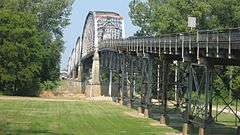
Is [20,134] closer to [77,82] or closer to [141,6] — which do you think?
[141,6]

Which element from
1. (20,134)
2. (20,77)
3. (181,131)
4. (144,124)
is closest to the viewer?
(20,134)

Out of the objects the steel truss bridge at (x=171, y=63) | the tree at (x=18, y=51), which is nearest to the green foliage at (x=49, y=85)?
the steel truss bridge at (x=171, y=63)

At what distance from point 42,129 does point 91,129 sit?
13.0 ft

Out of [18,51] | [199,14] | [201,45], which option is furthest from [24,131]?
[199,14]

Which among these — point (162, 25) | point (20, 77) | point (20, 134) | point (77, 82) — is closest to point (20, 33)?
point (20, 77)

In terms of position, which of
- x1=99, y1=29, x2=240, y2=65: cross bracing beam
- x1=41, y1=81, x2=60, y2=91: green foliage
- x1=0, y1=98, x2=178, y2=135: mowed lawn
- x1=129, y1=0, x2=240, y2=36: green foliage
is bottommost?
x1=0, y1=98, x2=178, y2=135: mowed lawn

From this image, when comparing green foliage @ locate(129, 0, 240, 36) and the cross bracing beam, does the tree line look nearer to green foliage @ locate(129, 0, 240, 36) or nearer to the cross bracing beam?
green foliage @ locate(129, 0, 240, 36)

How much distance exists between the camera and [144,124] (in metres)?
55.2

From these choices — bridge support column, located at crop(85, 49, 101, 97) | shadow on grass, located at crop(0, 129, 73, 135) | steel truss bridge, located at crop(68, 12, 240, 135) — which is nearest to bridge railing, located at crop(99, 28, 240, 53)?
steel truss bridge, located at crop(68, 12, 240, 135)

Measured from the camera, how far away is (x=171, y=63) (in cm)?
8688

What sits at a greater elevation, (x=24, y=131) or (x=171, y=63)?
(x=171, y=63)

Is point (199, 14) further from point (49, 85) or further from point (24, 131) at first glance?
point (24, 131)

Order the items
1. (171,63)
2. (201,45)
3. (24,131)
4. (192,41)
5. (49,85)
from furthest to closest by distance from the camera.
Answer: (49,85) → (171,63) → (192,41) → (201,45) → (24,131)

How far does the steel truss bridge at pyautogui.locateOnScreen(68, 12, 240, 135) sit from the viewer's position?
4441 cm
